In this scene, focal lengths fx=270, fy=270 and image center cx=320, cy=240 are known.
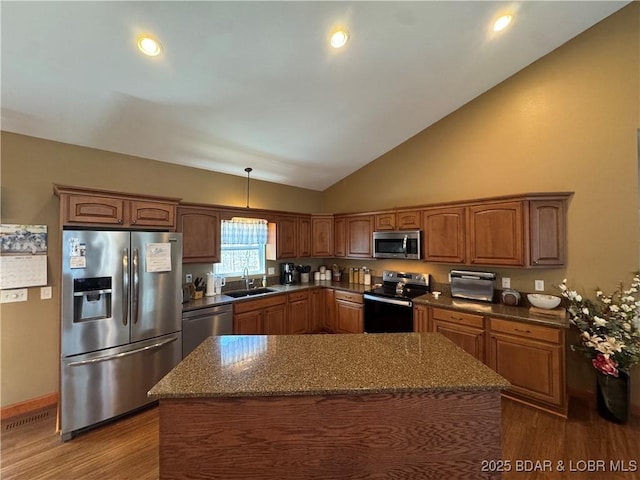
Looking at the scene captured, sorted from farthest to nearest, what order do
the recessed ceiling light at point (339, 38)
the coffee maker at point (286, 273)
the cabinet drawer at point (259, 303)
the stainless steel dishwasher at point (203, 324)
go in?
the coffee maker at point (286, 273)
the cabinet drawer at point (259, 303)
the stainless steel dishwasher at point (203, 324)
the recessed ceiling light at point (339, 38)

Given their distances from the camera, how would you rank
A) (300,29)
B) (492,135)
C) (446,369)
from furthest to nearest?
(492,135) < (300,29) < (446,369)

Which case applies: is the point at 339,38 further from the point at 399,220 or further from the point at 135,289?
the point at 135,289

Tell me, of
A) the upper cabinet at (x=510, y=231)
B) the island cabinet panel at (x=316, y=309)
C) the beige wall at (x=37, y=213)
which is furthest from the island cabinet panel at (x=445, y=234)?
the beige wall at (x=37, y=213)

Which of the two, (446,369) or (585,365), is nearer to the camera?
(446,369)

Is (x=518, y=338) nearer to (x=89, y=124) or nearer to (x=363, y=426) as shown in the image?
(x=363, y=426)

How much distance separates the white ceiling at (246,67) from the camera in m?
1.83

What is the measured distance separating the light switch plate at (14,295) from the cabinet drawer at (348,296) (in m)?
3.54

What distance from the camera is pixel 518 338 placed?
262 cm

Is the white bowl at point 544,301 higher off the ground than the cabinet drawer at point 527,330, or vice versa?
the white bowl at point 544,301

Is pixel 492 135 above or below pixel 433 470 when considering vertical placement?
above

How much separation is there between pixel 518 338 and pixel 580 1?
3.09 meters

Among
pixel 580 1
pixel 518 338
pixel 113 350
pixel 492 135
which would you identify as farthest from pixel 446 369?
pixel 580 1

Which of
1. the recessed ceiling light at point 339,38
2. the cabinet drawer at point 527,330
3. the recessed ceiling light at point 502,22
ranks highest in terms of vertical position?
the recessed ceiling light at point 502,22

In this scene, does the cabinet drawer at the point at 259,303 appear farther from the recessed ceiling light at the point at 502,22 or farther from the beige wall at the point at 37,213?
the recessed ceiling light at the point at 502,22
